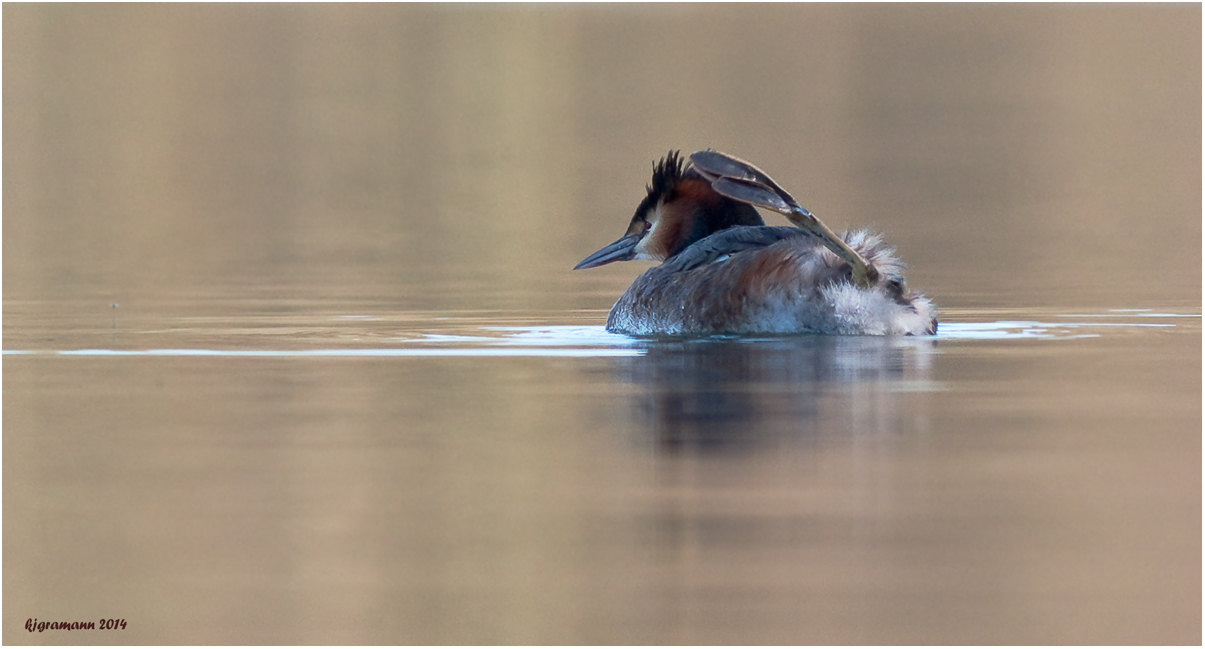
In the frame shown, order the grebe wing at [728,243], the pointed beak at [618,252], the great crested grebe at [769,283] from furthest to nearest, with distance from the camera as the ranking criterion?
the pointed beak at [618,252]
the grebe wing at [728,243]
the great crested grebe at [769,283]

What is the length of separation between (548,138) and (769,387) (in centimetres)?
2506

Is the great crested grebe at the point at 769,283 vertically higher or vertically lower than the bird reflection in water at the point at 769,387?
higher

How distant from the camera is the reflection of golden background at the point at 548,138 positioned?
53.7 ft

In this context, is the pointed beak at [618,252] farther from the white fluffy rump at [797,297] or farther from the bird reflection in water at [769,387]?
the bird reflection in water at [769,387]

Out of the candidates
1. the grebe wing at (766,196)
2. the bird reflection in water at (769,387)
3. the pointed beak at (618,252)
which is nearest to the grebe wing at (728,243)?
the grebe wing at (766,196)

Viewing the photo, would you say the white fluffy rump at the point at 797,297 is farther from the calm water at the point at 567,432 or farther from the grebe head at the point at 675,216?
the grebe head at the point at 675,216

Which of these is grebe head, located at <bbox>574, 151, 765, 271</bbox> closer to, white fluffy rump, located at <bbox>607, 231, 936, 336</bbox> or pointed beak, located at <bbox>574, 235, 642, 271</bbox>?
pointed beak, located at <bbox>574, 235, 642, 271</bbox>

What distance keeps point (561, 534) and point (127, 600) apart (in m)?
1.24

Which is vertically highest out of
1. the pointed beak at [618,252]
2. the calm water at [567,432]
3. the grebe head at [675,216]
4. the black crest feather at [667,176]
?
the black crest feather at [667,176]

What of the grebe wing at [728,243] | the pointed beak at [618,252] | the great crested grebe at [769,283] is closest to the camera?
the great crested grebe at [769,283]

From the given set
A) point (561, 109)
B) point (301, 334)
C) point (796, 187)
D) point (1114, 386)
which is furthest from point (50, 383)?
point (561, 109)

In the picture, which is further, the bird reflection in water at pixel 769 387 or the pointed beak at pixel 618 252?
the pointed beak at pixel 618 252

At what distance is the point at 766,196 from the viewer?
1005 cm

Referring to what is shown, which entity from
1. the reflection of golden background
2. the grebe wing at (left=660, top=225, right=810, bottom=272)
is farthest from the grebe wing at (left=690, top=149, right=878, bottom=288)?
the reflection of golden background
